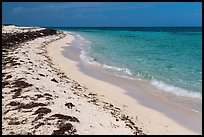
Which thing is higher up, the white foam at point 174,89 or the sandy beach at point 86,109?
the sandy beach at point 86,109

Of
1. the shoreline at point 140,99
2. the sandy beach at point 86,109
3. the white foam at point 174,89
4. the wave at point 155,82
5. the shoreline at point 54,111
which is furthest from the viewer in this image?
the wave at point 155,82

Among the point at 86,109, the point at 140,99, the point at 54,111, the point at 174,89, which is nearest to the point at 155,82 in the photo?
the point at 174,89

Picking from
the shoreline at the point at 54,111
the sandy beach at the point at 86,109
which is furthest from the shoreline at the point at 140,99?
the shoreline at the point at 54,111

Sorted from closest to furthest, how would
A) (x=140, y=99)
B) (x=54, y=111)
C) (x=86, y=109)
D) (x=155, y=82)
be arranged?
(x=54, y=111)
(x=86, y=109)
(x=140, y=99)
(x=155, y=82)

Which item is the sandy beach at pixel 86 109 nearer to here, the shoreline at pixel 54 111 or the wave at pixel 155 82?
the shoreline at pixel 54 111

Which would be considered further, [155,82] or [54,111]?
[155,82]

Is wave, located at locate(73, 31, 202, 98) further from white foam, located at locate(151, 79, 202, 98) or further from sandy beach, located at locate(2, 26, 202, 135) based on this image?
sandy beach, located at locate(2, 26, 202, 135)

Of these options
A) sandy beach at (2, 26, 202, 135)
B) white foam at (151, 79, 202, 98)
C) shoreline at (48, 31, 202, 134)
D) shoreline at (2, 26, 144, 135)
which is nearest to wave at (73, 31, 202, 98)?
white foam at (151, 79, 202, 98)

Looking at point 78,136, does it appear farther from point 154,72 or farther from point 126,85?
point 154,72

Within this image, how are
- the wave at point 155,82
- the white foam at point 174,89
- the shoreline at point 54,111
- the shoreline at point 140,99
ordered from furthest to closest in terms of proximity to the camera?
the wave at point 155,82
the white foam at point 174,89
the shoreline at point 140,99
the shoreline at point 54,111

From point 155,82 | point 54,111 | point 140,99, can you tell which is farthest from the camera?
point 155,82

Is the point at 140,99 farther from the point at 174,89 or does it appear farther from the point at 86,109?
the point at 86,109

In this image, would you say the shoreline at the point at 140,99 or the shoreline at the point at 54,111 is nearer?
the shoreline at the point at 54,111

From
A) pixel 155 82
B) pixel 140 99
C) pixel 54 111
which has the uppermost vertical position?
pixel 54 111
